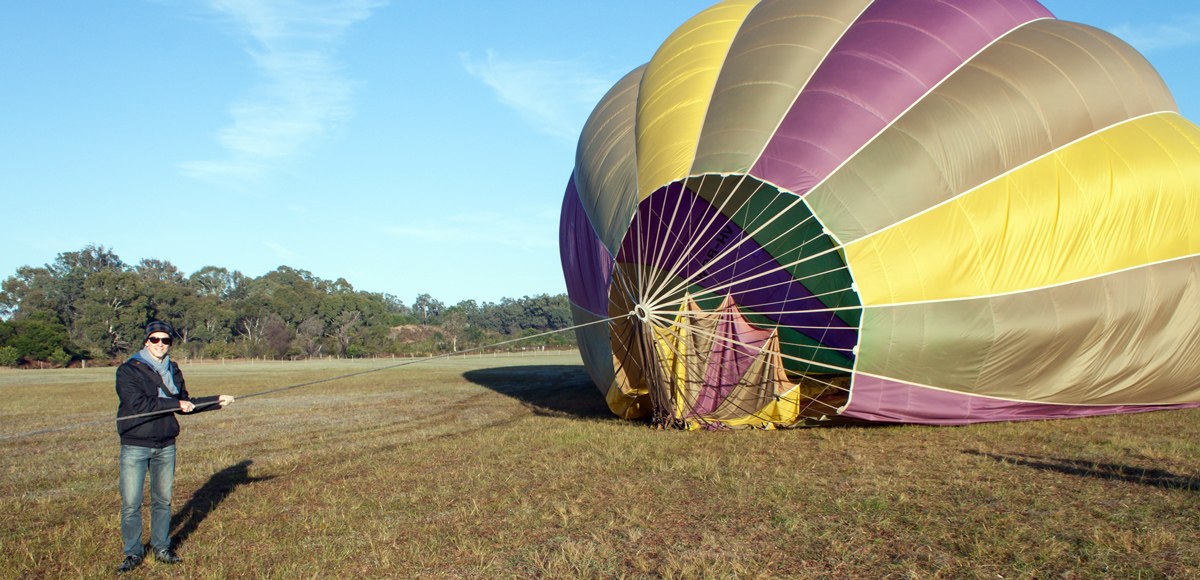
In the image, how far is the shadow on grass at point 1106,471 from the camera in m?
4.82

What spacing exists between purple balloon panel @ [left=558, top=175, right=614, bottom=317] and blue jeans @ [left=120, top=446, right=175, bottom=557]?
182 inches

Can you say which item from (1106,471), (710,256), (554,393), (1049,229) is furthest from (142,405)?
(554,393)

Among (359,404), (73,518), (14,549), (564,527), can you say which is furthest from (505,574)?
(359,404)

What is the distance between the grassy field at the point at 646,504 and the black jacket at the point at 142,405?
653 mm

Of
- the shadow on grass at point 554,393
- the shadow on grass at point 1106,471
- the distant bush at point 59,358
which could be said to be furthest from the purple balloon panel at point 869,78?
the distant bush at point 59,358

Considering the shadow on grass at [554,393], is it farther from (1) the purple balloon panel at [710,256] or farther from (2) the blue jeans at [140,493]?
(2) the blue jeans at [140,493]

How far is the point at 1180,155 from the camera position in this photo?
7617mm

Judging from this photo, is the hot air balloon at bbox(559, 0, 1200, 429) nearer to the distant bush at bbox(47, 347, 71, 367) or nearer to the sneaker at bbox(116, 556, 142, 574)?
the sneaker at bbox(116, 556, 142, 574)

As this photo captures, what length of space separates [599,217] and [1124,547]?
5.55 m

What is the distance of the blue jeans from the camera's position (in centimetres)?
390

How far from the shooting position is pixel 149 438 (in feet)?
13.2

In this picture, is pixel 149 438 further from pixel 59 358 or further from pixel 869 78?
pixel 59 358

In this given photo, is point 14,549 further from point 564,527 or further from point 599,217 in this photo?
point 599,217

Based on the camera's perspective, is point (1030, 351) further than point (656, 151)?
No
